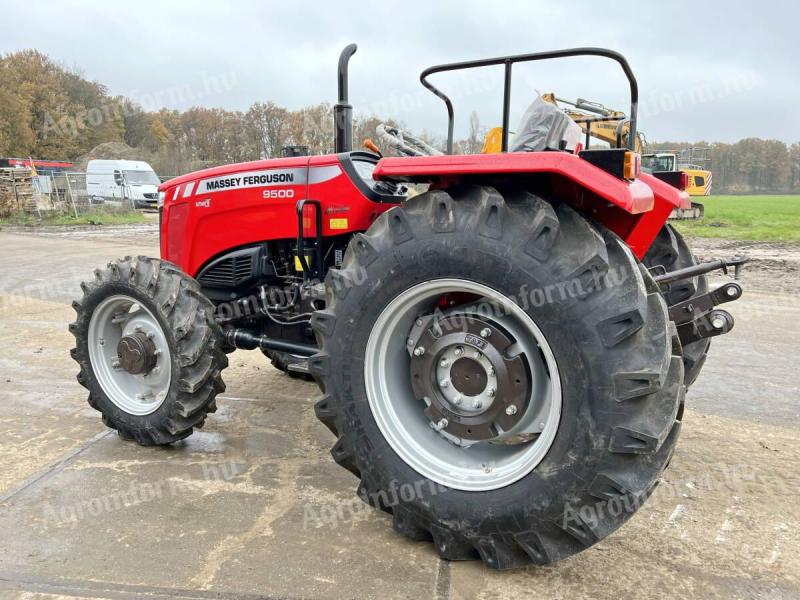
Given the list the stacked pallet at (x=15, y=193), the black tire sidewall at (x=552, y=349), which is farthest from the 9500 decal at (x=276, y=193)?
the stacked pallet at (x=15, y=193)

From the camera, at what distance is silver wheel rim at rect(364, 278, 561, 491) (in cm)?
238

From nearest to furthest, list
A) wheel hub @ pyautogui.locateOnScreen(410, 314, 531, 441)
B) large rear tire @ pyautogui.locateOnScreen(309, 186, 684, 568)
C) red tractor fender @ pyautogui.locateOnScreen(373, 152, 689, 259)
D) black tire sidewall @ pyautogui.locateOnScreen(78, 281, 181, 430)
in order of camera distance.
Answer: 1. large rear tire @ pyautogui.locateOnScreen(309, 186, 684, 568)
2. red tractor fender @ pyautogui.locateOnScreen(373, 152, 689, 259)
3. wheel hub @ pyautogui.locateOnScreen(410, 314, 531, 441)
4. black tire sidewall @ pyautogui.locateOnScreen(78, 281, 181, 430)

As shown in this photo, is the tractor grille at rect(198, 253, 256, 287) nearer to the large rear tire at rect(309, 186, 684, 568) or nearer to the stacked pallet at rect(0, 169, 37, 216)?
the large rear tire at rect(309, 186, 684, 568)

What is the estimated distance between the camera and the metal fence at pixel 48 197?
21.7 metres

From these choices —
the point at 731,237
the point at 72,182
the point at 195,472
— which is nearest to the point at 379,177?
the point at 195,472

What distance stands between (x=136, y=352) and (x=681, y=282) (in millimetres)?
3006

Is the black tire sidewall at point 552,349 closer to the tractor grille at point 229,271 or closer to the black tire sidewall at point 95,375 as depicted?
the black tire sidewall at point 95,375

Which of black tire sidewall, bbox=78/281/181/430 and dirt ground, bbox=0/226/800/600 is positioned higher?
black tire sidewall, bbox=78/281/181/430

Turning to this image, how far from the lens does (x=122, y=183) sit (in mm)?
26078

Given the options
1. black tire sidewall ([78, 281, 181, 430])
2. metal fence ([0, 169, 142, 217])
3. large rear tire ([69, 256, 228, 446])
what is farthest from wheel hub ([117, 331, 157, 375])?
metal fence ([0, 169, 142, 217])

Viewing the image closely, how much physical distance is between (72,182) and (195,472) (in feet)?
83.8

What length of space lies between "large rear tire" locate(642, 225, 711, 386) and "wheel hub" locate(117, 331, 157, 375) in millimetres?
2833

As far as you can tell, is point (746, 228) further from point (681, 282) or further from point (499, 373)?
point (499, 373)

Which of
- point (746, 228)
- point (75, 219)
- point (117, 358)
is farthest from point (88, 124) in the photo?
point (117, 358)
